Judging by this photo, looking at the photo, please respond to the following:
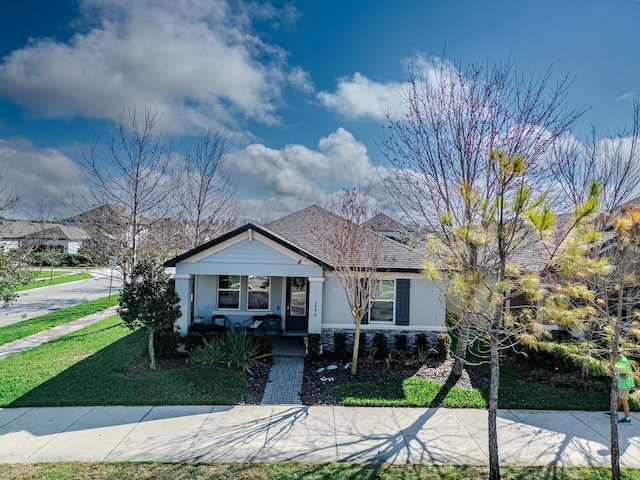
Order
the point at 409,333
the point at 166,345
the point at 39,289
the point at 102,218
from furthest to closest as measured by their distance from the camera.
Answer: the point at 39,289
the point at 102,218
the point at 409,333
the point at 166,345

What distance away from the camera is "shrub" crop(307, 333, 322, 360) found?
12016mm

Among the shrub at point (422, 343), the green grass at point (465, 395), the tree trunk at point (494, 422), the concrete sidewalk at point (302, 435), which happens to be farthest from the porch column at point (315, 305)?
the tree trunk at point (494, 422)

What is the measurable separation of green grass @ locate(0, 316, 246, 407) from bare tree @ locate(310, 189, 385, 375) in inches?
152

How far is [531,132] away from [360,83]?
19.3 feet

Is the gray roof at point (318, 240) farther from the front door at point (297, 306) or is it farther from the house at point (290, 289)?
the front door at point (297, 306)

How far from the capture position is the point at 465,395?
31.7 feet

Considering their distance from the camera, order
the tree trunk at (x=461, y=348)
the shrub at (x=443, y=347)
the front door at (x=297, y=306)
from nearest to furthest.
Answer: the tree trunk at (x=461, y=348) < the shrub at (x=443, y=347) < the front door at (x=297, y=306)

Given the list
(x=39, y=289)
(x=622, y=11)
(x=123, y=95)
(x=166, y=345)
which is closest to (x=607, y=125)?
(x=622, y=11)

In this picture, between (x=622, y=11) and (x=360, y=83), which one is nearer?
(x=622, y=11)

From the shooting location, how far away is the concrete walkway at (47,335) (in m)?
12.9

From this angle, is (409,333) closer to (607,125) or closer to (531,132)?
(531,132)

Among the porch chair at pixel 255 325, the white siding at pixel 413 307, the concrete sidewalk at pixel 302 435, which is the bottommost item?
the concrete sidewalk at pixel 302 435

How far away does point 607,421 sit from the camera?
27.4ft

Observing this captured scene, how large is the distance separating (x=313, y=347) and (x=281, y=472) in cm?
607
